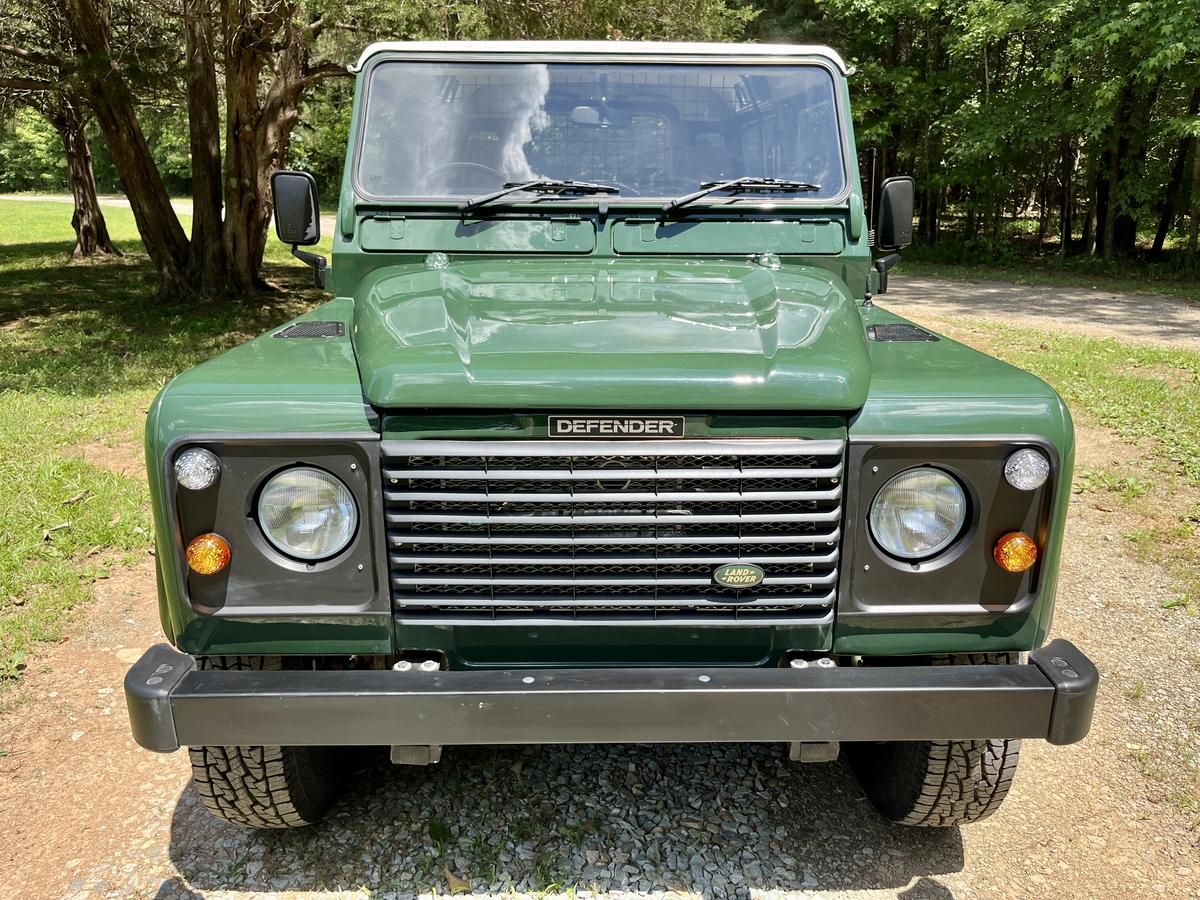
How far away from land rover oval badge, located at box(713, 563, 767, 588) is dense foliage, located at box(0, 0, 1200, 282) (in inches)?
336

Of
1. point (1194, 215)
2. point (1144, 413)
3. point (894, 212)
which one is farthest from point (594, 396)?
point (1194, 215)

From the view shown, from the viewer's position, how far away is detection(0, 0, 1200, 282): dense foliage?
10461 mm

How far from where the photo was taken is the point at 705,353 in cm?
223

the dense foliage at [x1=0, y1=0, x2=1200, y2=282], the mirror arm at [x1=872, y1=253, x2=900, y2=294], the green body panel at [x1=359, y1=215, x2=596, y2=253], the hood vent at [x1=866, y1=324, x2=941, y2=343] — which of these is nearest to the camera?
the hood vent at [x1=866, y1=324, x2=941, y2=343]

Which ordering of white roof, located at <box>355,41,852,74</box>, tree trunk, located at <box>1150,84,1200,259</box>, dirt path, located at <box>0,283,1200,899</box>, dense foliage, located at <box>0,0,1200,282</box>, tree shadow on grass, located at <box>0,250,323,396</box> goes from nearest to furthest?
dirt path, located at <box>0,283,1200,899</box> → white roof, located at <box>355,41,852,74</box> → tree shadow on grass, located at <box>0,250,323,396</box> → dense foliage, located at <box>0,0,1200,282</box> → tree trunk, located at <box>1150,84,1200,259</box>

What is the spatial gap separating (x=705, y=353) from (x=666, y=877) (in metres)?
1.51

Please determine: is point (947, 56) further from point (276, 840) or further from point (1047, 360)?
point (276, 840)

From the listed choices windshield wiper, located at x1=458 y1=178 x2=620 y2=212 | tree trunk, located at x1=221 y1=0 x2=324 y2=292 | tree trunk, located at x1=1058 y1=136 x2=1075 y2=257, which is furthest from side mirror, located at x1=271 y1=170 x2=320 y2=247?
tree trunk, located at x1=1058 y1=136 x2=1075 y2=257

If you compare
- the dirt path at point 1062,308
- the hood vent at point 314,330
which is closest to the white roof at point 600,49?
the hood vent at point 314,330

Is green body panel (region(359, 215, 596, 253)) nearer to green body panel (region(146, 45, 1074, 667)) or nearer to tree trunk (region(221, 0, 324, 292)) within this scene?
green body panel (region(146, 45, 1074, 667))

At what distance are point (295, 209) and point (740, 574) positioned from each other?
237 centimetres

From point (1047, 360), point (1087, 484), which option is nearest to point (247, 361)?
point (1087, 484)

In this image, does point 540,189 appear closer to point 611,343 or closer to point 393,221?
point 393,221

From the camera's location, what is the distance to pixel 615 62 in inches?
140
